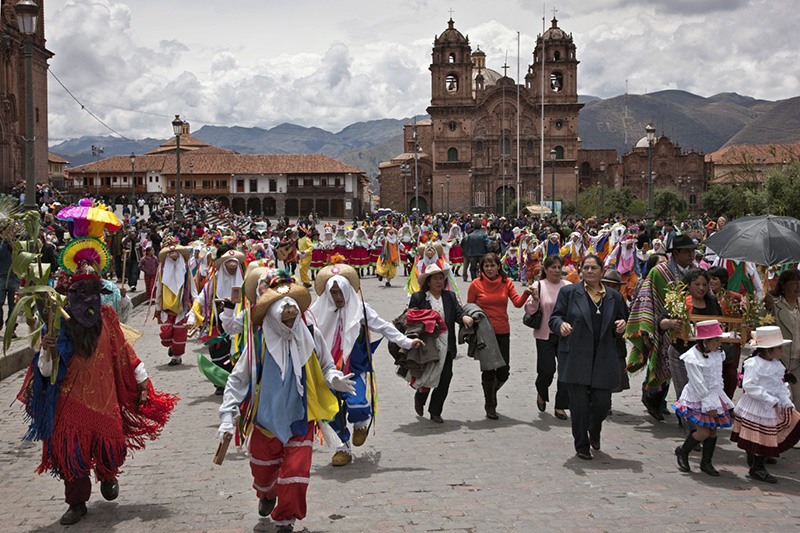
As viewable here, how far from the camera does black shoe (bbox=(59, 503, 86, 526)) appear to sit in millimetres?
5504

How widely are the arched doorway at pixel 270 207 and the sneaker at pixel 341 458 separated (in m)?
80.8

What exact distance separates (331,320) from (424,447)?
1.39 m

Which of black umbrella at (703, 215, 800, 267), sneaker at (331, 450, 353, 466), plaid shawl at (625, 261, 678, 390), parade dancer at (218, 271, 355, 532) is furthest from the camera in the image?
black umbrella at (703, 215, 800, 267)

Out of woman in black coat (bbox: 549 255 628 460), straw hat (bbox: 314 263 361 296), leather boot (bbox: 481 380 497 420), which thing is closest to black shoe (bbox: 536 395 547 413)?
leather boot (bbox: 481 380 497 420)

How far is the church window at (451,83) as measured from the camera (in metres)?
87.1

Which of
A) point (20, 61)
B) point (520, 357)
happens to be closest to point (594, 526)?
point (520, 357)

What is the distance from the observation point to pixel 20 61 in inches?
1794

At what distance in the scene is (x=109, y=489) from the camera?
5820 millimetres

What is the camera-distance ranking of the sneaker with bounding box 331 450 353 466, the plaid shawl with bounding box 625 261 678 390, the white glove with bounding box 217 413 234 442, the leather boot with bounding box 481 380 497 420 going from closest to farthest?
the white glove with bounding box 217 413 234 442 < the sneaker with bounding box 331 450 353 466 < the plaid shawl with bounding box 625 261 678 390 < the leather boot with bounding box 481 380 497 420

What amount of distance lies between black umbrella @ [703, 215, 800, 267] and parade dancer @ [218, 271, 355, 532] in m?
4.58

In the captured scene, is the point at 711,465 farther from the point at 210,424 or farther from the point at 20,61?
the point at 20,61

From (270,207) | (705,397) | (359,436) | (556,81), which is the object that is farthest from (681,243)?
(556,81)

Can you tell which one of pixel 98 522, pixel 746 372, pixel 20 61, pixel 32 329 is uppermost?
pixel 20 61

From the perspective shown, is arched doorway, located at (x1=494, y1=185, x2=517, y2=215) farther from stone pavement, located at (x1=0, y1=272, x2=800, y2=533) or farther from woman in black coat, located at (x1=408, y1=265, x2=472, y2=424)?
stone pavement, located at (x1=0, y1=272, x2=800, y2=533)
